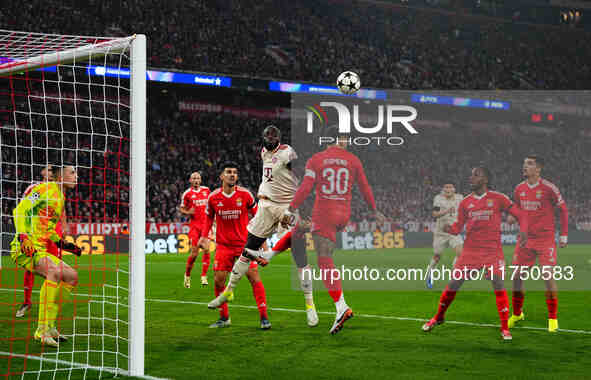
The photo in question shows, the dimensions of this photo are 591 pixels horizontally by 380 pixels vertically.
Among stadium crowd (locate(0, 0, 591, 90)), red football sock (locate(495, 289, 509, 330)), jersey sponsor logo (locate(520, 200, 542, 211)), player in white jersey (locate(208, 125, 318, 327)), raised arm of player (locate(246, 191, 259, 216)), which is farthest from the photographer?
stadium crowd (locate(0, 0, 591, 90))

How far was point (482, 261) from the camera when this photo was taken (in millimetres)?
8070

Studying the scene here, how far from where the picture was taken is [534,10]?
52812 millimetres

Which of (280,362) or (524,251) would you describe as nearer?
(280,362)

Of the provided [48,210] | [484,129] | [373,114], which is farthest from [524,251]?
[484,129]

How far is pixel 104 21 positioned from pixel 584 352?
27.3 metres

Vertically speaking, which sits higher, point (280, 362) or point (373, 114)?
point (373, 114)

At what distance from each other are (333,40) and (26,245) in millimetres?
33700

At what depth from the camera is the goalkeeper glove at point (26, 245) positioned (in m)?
7.64

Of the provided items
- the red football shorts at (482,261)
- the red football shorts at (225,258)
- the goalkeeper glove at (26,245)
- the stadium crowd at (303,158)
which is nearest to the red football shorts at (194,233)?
the red football shorts at (225,258)

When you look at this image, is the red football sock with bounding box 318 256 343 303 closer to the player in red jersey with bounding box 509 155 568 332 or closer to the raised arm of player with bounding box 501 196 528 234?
the raised arm of player with bounding box 501 196 528 234

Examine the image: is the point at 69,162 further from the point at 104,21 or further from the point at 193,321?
the point at 193,321

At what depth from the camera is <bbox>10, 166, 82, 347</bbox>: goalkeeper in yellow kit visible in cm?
757

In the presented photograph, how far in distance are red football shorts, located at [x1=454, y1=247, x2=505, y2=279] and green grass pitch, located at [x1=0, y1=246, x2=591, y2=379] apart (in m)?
0.82

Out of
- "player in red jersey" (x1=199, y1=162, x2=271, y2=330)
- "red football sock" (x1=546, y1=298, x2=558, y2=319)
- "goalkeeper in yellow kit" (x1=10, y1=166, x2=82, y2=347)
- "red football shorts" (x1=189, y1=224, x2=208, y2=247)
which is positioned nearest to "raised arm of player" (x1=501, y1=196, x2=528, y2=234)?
"red football sock" (x1=546, y1=298, x2=558, y2=319)
